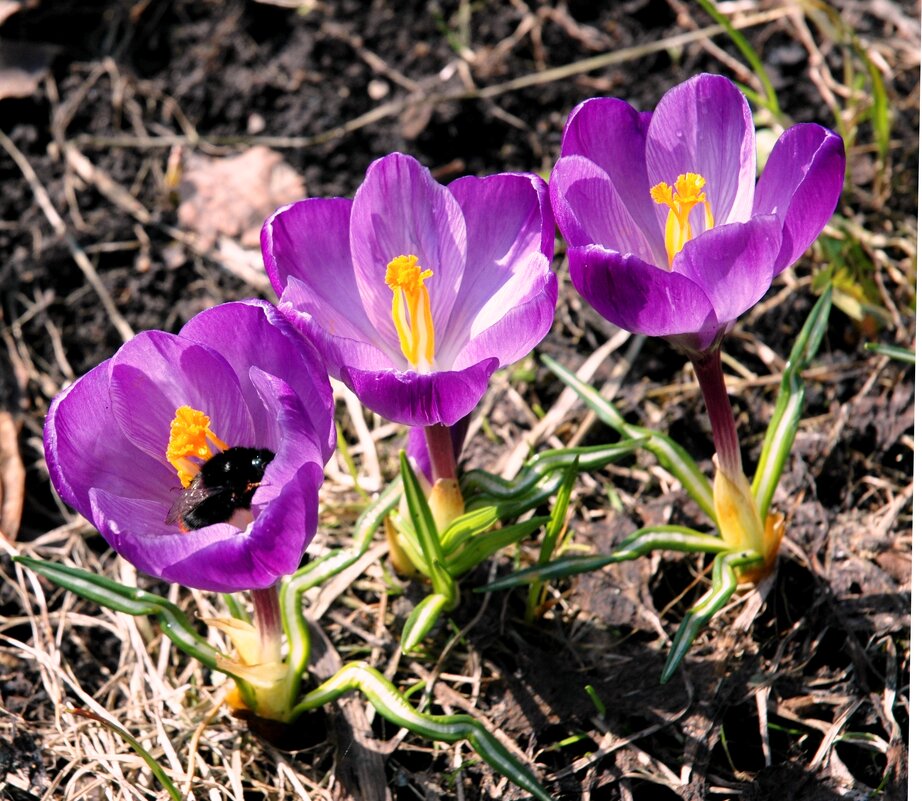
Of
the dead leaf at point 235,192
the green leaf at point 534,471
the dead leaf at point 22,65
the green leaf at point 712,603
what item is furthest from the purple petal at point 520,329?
the dead leaf at point 22,65

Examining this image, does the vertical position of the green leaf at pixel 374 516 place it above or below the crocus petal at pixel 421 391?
below

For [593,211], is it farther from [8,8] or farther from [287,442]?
[8,8]

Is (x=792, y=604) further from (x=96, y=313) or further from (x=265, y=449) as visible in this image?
(x=96, y=313)

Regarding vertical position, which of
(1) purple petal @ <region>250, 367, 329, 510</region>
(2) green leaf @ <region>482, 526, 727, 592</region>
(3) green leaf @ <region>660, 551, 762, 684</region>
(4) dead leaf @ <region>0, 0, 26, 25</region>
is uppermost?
(4) dead leaf @ <region>0, 0, 26, 25</region>

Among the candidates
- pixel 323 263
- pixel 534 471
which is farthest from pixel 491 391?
pixel 323 263

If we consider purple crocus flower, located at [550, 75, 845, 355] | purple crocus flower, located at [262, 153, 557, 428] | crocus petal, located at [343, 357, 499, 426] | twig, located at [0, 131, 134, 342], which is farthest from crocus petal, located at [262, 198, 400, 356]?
twig, located at [0, 131, 134, 342]

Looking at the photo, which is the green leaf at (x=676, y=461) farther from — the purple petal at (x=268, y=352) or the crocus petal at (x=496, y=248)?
the purple petal at (x=268, y=352)

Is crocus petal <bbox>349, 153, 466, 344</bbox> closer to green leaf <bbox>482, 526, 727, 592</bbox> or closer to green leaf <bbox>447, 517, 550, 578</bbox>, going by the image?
green leaf <bbox>447, 517, 550, 578</bbox>
